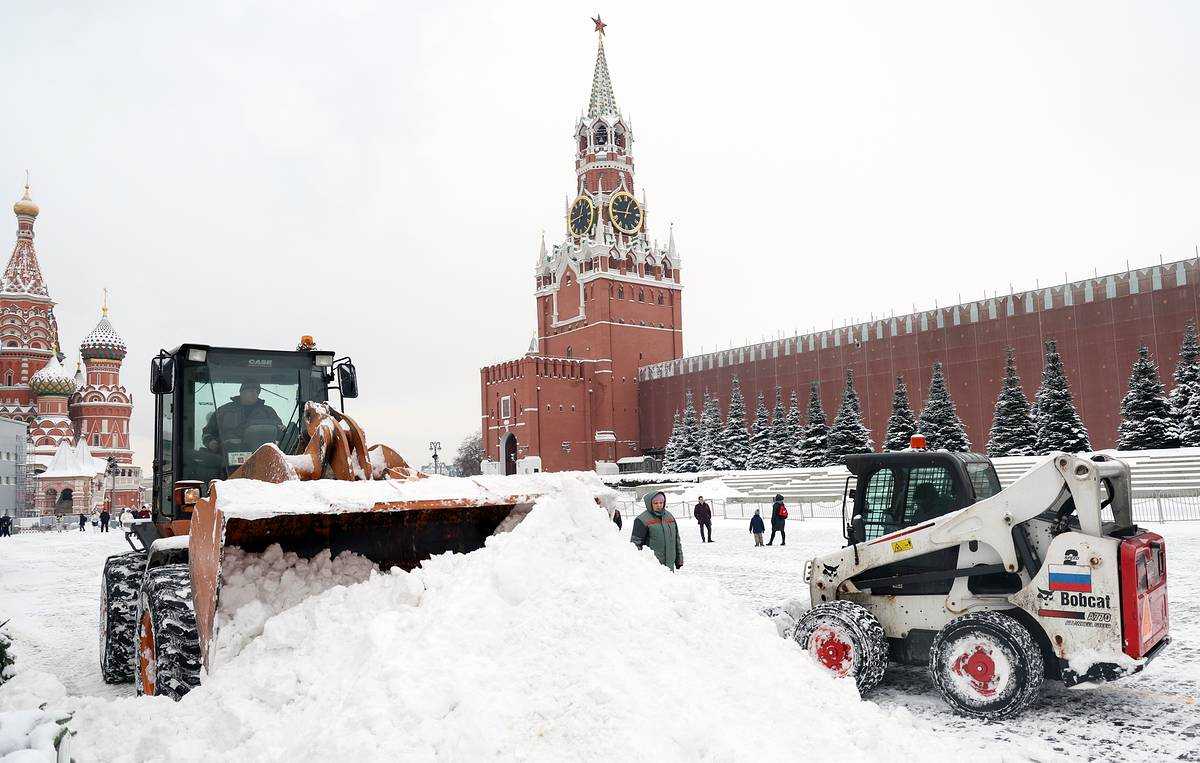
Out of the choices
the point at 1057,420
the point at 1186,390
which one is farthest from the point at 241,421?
the point at 1057,420

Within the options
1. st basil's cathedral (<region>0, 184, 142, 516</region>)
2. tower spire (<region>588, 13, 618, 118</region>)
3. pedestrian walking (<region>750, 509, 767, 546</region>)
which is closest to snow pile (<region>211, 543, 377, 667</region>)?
pedestrian walking (<region>750, 509, 767, 546</region>)

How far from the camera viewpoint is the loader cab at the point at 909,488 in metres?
6.05

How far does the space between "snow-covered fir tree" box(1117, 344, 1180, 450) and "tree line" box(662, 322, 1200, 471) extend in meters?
0.03

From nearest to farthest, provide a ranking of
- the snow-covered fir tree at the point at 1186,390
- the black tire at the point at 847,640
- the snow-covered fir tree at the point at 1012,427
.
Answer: the black tire at the point at 847,640, the snow-covered fir tree at the point at 1186,390, the snow-covered fir tree at the point at 1012,427

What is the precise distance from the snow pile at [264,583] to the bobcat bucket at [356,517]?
0.19ft

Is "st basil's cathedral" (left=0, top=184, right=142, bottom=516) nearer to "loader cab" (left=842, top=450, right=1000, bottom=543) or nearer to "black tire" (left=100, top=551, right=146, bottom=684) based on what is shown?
"black tire" (left=100, top=551, right=146, bottom=684)

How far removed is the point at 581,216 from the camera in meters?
70.6

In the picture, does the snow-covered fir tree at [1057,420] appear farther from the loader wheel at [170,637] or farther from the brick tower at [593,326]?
the loader wheel at [170,637]


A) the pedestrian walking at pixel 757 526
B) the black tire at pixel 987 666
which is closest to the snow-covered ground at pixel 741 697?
the black tire at pixel 987 666

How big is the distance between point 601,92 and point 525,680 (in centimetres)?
7481

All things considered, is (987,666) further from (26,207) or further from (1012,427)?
(26,207)

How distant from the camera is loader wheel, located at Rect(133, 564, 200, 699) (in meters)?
4.42

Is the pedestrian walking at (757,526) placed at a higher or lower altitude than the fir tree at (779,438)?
lower

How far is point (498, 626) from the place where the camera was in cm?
384
